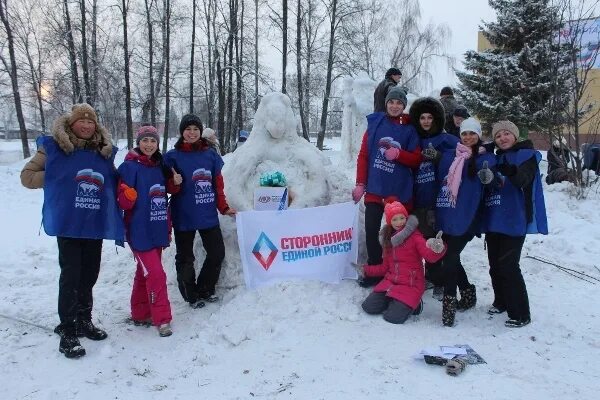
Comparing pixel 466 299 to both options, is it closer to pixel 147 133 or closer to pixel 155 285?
pixel 155 285

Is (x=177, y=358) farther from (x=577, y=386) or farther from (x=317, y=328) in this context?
(x=577, y=386)

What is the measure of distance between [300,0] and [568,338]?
20568 millimetres

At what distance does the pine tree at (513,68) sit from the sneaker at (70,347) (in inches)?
458

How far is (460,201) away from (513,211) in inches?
16.2

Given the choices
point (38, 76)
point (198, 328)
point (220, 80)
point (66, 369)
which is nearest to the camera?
point (66, 369)

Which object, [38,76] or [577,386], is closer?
[577,386]

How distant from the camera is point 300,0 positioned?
21406 mm

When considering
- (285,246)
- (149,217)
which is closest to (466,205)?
(285,246)

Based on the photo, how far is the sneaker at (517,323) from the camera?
12.3ft

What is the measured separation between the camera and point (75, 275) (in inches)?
137

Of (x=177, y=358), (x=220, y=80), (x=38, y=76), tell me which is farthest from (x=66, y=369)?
(x=38, y=76)

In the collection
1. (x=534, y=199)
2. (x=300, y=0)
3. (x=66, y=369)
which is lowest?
(x=66, y=369)

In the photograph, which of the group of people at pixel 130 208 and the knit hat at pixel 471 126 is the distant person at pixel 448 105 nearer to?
the knit hat at pixel 471 126

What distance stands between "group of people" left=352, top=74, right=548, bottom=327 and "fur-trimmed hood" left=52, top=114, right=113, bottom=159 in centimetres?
215
